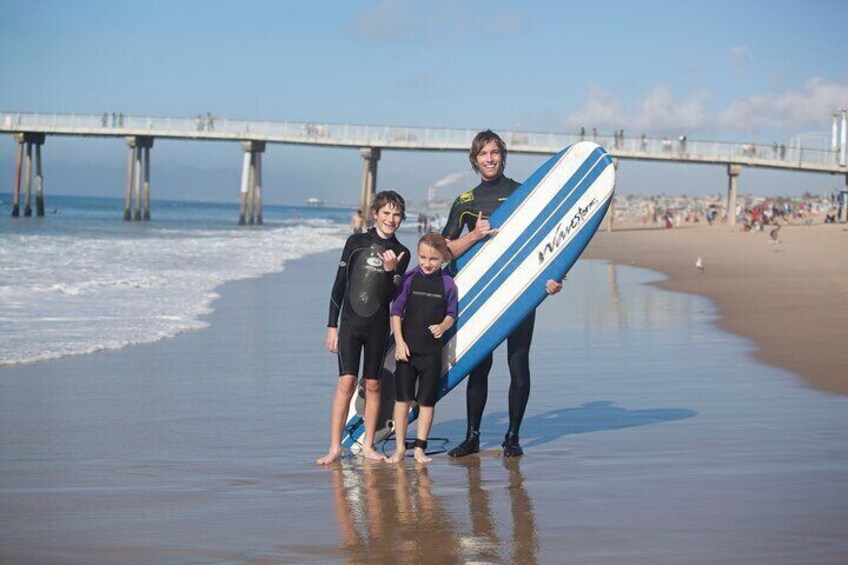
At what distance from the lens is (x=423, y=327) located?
5090 millimetres

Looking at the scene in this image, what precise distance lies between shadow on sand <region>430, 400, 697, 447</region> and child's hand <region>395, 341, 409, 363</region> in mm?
715

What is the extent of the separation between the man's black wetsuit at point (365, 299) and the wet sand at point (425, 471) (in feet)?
1.54

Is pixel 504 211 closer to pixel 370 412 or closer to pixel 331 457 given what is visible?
pixel 370 412

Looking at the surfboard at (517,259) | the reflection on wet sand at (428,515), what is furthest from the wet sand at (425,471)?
the surfboard at (517,259)

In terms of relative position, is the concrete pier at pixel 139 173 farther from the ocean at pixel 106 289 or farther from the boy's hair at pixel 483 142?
the boy's hair at pixel 483 142

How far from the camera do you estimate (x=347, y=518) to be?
153 inches

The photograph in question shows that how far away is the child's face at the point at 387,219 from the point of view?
5.09 metres

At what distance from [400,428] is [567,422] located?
1.20m

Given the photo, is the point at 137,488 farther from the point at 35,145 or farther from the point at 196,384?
the point at 35,145

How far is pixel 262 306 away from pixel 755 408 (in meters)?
7.50

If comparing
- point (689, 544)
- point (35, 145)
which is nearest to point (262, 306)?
point (689, 544)

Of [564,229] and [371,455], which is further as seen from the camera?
[564,229]

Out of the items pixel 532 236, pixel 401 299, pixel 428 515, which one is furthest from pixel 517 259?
pixel 428 515

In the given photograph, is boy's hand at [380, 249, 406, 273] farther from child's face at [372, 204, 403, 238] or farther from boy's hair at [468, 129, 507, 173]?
boy's hair at [468, 129, 507, 173]
